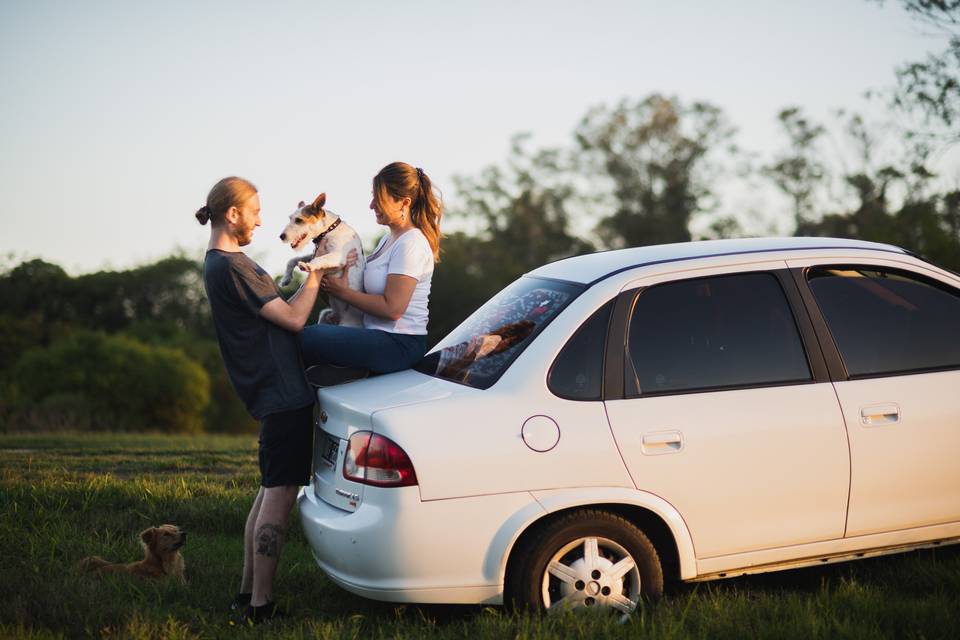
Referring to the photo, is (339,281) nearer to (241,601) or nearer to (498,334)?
(498,334)

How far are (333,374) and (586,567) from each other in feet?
5.21

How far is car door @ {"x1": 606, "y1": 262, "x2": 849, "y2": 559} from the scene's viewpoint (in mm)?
4355

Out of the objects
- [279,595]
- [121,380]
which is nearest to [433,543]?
[279,595]

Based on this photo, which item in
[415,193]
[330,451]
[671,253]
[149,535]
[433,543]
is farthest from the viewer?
[149,535]

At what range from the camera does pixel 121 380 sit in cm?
4403

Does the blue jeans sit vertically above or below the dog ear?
above

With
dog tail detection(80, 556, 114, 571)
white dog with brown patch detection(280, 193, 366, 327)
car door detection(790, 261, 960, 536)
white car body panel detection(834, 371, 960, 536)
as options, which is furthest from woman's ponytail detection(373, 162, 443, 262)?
dog tail detection(80, 556, 114, 571)

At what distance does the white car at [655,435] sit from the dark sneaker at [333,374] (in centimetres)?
14

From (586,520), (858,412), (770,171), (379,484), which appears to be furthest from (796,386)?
(770,171)

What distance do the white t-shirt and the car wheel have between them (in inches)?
55.4

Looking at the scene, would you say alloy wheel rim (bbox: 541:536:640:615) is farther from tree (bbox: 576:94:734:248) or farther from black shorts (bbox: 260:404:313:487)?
tree (bbox: 576:94:734:248)

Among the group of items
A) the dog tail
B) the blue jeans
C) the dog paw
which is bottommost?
the dog tail

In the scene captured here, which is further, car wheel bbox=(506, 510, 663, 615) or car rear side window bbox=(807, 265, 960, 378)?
car rear side window bbox=(807, 265, 960, 378)

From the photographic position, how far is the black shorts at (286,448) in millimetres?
4730
